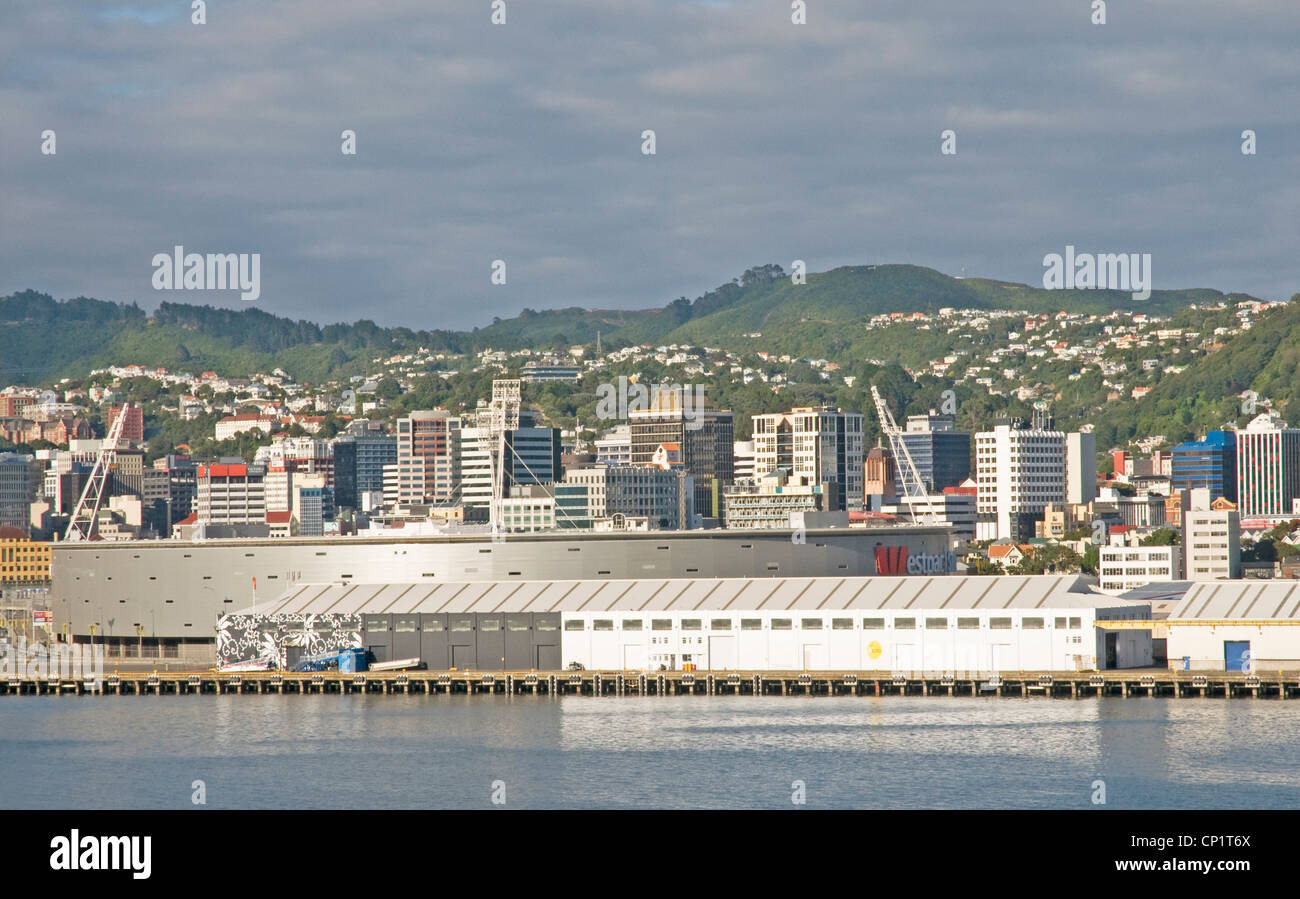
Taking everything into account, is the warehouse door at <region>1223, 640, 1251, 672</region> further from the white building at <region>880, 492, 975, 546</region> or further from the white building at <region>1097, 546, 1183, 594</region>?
the white building at <region>880, 492, 975, 546</region>

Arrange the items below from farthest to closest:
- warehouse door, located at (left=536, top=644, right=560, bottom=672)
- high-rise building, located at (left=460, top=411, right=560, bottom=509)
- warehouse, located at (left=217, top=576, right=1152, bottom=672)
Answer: high-rise building, located at (left=460, top=411, right=560, bottom=509)
warehouse door, located at (left=536, top=644, right=560, bottom=672)
warehouse, located at (left=217, top=576, right=1152, bottom=672)

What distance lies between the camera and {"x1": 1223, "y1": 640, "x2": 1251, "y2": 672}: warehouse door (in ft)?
191

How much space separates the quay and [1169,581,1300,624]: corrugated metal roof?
2.43m

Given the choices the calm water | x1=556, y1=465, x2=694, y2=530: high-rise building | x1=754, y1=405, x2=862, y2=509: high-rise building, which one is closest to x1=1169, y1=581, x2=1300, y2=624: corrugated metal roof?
the calm water

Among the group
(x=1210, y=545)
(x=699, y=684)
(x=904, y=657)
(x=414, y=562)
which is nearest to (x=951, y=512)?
(x=1210, y=545)

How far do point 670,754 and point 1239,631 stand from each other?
75.2ft

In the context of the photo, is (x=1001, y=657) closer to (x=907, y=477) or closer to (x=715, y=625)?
(x=715, y=625)

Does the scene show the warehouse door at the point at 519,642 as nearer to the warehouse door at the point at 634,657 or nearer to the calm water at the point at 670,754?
the warehouse door at the point at 634,657

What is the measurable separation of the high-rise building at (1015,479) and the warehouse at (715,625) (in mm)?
117152
